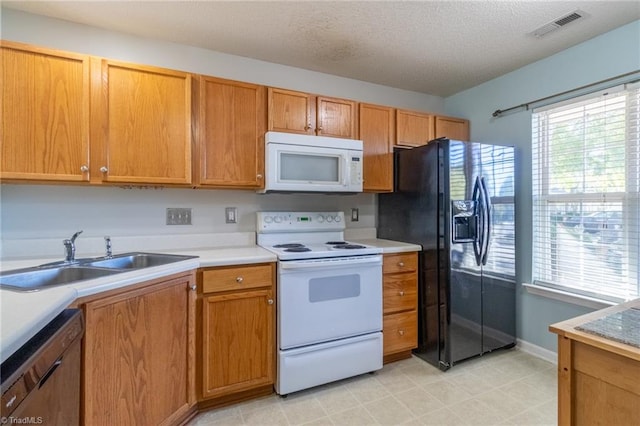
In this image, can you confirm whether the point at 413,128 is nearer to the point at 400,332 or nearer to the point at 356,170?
the point at 356,170

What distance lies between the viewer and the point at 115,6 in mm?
1846

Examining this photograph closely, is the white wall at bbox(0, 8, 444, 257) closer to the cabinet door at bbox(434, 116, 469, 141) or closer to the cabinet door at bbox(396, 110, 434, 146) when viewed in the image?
the cabinet door at bbox(396, 110, 434, 146)

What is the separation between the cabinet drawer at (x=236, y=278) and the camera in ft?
5.86

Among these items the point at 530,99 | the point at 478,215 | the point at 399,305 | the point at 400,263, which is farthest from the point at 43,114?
the point at 530,99

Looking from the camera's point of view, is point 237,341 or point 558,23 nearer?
point 237,341

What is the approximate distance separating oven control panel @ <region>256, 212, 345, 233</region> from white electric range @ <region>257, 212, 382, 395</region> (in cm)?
19

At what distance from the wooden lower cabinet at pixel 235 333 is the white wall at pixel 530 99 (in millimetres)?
2113

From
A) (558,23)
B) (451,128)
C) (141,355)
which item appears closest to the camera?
(141,355)

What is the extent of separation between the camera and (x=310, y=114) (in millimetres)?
2359

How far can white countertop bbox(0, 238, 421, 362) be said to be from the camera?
0.77 m

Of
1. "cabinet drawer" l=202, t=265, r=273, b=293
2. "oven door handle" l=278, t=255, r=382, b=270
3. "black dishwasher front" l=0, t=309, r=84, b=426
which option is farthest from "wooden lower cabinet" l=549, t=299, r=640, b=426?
"black dishwasher front" l=0, t=309, r=84, b=426

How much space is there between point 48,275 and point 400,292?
7.19 ft

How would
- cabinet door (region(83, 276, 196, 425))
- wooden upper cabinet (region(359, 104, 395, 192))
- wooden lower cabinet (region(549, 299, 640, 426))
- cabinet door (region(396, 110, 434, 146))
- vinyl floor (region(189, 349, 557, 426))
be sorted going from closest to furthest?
wooden lower cabinet (region(549, 299, 640, 426)), cabinet door (region(83, 276, 196, 425)), vinyl floor (region(189, 349, 557, 426)), wooden upper cabinet (region(359, 104, 395, 192)), cabinet door (region(396, 110, 434, 146))

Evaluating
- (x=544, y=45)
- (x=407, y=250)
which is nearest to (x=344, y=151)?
(x=407, y=250)
